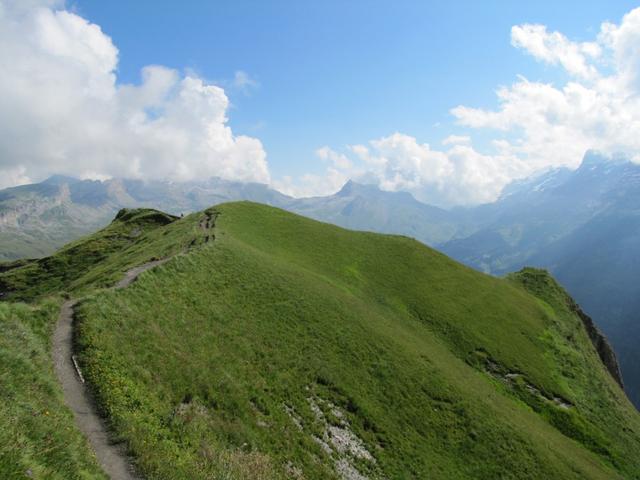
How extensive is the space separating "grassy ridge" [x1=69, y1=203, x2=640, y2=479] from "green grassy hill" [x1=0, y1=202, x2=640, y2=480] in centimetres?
15

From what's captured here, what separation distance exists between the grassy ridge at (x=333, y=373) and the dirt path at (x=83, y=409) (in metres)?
0.65

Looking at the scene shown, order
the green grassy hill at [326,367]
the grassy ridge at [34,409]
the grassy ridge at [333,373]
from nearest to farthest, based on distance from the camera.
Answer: the grassy ridge at [34,409] < the grassy ridge at [333,373] < the green grassy hill at [326,367]

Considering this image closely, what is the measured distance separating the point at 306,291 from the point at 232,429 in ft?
83.1

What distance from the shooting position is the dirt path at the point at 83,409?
14.8m

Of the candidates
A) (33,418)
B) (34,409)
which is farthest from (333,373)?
(33,418)

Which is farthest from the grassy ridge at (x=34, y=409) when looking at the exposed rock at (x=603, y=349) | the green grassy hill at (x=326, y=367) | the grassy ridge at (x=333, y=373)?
the exposed rock at (x=603, y=349)

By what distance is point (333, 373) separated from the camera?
34031 millimetres

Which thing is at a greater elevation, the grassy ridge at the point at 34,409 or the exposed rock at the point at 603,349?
the grassy ridge at the point at 34,409

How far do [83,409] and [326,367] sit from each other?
2085 cm

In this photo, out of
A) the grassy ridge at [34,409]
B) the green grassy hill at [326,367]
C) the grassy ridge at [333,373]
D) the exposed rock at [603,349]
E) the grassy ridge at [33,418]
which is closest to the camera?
the grassy ridge at [33,418]

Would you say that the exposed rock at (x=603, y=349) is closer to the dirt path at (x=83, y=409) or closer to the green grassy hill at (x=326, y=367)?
the green grassy hill at (x=326, y=367)

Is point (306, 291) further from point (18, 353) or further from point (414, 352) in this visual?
point (18, 353)

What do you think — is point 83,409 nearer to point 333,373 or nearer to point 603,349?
point 333,373

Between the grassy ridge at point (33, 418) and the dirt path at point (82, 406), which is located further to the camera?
the dirt path at point (82, 406)
